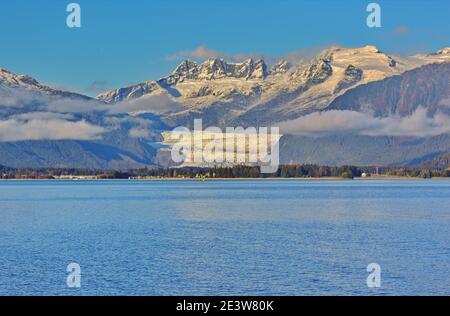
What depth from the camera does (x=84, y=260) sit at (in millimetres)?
57594

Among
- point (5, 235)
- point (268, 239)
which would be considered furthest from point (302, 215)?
point (5, 235)

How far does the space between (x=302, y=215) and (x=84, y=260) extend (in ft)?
152

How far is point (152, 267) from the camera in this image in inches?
2127

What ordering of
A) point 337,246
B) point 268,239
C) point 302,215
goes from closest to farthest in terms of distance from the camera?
point 337,246 → point 268,239 → point 302,215

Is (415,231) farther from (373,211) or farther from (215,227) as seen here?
(373,211)

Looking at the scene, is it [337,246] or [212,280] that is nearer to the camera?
[212,280]

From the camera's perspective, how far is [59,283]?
1909 inches

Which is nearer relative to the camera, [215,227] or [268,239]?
[268,239]

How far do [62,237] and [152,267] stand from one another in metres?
21.6

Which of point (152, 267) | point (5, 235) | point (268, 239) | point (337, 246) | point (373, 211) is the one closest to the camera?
point (152, 267)

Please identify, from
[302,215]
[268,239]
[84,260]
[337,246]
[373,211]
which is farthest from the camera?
[373,211]

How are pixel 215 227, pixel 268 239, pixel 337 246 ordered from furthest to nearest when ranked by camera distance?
pixel 215 227, pixel 268 239, pixel 337 246
